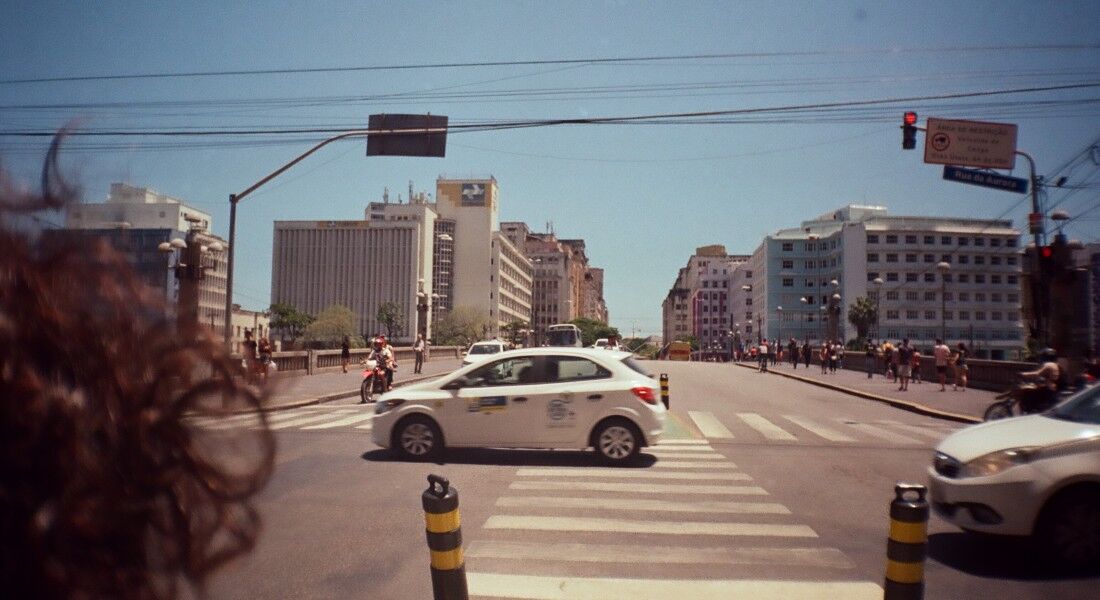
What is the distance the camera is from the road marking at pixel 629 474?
934cm

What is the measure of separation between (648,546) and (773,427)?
9946 mm

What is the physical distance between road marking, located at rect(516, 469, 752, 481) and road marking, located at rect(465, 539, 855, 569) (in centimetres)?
313

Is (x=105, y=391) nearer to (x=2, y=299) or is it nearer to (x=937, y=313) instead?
(x=2, y=299)

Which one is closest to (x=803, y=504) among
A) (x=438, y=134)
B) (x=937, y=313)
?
(x=438, y=134)

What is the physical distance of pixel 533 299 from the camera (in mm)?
182750

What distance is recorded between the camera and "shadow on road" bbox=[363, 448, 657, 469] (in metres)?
10.2

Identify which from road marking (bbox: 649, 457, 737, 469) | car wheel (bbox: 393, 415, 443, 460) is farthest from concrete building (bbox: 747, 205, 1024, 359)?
car wheel (bbox: 393, 415, 443, 460)

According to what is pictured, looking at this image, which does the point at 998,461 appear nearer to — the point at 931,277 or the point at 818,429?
the point at 818,429

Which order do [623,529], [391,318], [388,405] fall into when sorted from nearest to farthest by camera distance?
1. [623,529]
2. [388,405]
3. [391,318]

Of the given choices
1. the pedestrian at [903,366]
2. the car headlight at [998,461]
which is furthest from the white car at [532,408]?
the pedestrian at [903,366]

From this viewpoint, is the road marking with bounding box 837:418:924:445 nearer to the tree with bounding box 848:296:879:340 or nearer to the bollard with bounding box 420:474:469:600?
the bollard with bounding box 420:474:469:600

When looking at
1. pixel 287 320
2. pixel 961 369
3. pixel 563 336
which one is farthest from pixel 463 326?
pixel 961 369

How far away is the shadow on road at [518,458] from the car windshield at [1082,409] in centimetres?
498

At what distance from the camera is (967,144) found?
14.4 m
